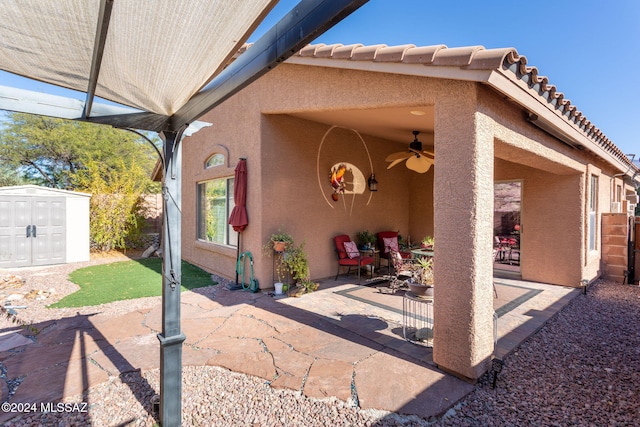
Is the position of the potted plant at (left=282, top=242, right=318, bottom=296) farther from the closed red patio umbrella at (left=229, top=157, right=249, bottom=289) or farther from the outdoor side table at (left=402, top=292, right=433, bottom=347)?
the outdoor side table at (left=402, top=292, right=433, bottom=347)

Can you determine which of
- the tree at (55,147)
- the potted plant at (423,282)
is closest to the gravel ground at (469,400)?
the potted plant at (423,282)

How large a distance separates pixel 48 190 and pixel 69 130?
10.2m

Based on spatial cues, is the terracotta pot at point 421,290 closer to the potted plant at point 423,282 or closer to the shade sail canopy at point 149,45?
the potted plant at point 423,282

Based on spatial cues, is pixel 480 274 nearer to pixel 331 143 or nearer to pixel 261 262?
pixel 261 262

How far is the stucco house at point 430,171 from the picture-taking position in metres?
3.24

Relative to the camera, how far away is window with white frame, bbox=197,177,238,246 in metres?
8.00

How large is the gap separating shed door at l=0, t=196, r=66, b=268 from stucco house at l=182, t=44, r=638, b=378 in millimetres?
4184

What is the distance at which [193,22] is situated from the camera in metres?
1.62

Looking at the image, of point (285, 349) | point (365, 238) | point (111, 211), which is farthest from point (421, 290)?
point (111, 211)

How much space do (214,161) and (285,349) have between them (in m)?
6.11

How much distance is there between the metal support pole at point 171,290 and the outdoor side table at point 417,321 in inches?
111

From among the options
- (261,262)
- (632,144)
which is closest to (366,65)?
(261,262)

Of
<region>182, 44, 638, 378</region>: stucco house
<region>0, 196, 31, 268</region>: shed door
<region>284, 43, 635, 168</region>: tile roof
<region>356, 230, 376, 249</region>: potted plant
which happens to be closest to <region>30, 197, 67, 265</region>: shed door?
<region>0, 196, 31, 268</region>: shed door

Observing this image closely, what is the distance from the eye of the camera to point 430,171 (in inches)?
376
